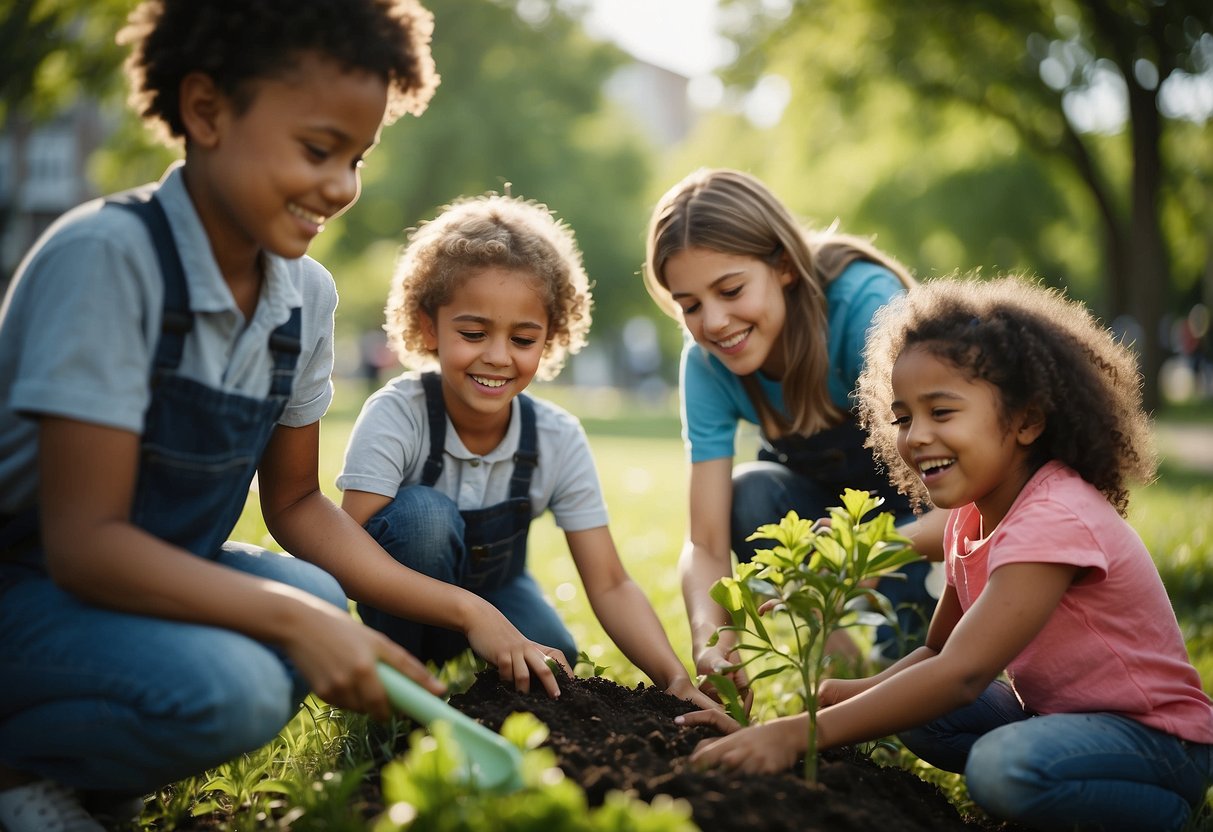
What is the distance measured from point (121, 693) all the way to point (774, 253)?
85.0 inches

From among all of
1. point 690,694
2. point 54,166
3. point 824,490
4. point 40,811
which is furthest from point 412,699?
point 54,166

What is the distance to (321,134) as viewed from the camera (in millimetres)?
1901

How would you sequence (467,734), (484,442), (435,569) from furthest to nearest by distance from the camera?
(484,442), (435,569), (467,734)

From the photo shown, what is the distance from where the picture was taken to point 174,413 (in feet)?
6.40

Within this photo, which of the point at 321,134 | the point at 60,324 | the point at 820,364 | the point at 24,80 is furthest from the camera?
the point at 24,80

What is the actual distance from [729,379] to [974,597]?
1.27 m

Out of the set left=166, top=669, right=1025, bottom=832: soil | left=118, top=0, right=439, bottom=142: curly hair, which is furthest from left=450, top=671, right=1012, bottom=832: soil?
left=118, top=0, right=439, bottom=142: curly hair

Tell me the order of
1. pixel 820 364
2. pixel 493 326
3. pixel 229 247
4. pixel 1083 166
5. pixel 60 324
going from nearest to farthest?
pixel 60 324, pixel 229 247, pixel 493 326, pixel 820 364, pixel 1083 166

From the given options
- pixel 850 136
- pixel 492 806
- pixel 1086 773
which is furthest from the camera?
pixel 850 136

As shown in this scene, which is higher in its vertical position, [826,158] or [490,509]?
[826,158]

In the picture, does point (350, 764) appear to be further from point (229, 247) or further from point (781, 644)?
point (781, 644)

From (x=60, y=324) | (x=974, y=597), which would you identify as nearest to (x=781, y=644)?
(x=974, y=597)

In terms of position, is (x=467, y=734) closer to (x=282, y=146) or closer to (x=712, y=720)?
(x=712, y=720)

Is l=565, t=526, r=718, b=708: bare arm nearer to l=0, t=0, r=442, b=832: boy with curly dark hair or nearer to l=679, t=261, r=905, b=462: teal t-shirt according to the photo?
l=679, t=261, r=905, b=462: teal t-shirt
